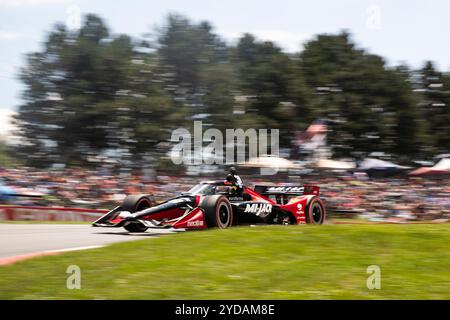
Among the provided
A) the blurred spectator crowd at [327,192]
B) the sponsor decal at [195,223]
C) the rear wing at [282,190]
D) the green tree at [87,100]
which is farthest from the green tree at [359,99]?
the sponsor decal at [195,223]

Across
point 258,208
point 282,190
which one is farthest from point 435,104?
point 258,208

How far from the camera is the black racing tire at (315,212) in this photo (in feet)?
46.3

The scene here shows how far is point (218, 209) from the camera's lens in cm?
1184

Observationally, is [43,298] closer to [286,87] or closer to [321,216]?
[321,216]

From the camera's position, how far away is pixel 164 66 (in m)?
41.1

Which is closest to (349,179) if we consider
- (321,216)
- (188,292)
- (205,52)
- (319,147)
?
(319,147)

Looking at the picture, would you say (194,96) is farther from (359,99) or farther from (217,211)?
(217,211)

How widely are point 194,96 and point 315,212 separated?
88.3ft

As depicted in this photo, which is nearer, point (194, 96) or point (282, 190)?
point (282, 190)

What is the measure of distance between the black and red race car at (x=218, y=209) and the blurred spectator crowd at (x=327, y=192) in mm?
7616

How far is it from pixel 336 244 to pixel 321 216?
22.0 ft

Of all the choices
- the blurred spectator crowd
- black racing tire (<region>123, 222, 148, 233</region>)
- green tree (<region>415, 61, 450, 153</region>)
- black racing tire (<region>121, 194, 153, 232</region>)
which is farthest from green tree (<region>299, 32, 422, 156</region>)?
black racing tire (<region>123, 222, 148, 233</region>)

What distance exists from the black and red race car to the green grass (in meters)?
2.47

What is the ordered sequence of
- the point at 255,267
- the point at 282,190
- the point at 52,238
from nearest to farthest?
the point at 255,267 → the point at 52,238 → the point at 282,190
